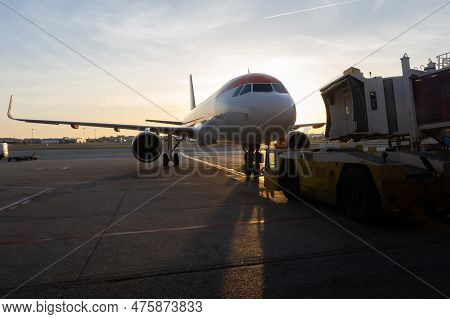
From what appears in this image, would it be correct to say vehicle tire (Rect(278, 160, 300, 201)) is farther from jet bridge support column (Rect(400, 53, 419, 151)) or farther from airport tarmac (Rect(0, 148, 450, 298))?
jet bridge support column (Rect(400, 53, 419, 151))

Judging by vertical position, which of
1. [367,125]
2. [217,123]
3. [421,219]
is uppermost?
[217,123]

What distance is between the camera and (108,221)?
7.25 metres

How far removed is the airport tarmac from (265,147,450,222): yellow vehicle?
0.37 meters

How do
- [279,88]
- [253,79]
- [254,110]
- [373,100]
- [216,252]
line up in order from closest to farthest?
[216,252] → [373,100] → [254,110] → [279,88] → [253,79]

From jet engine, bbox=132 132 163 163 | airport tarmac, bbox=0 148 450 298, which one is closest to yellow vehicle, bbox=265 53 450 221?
airport tarmac, bbox=0 148 450 298

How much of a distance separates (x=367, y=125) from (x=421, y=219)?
2050mm

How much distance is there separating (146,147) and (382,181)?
46.5ft

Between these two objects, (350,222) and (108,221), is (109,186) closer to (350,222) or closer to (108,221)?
(108,221)

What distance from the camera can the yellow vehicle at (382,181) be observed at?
604 cm

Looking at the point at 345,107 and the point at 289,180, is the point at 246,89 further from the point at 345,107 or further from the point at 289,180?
the point at 345,107

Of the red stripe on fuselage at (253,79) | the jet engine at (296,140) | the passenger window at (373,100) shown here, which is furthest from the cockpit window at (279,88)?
the passenger window at (373,100)

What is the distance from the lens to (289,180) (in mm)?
9758

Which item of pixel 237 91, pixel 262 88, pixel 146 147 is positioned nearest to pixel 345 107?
pixel 262 88
